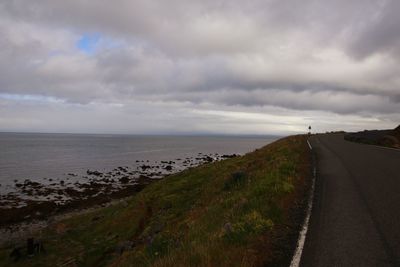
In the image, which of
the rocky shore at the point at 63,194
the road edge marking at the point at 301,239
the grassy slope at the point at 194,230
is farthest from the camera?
the rocky shore at the point at 63,194

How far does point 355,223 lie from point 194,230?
399 centimetres

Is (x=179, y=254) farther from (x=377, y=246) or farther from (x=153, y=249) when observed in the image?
(x=377, y=246)

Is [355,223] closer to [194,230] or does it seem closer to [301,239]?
[301,239]

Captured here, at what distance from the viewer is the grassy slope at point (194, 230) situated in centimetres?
706

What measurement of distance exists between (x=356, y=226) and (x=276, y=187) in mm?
4120

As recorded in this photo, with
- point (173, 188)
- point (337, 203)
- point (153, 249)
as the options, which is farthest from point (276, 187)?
point (173, 188)

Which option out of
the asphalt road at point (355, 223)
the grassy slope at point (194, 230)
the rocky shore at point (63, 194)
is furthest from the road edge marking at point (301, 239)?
the rocky shore at point (63, 194)

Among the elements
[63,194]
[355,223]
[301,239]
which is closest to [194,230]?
[301,239]

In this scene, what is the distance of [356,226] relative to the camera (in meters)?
8.07

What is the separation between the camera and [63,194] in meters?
40.2

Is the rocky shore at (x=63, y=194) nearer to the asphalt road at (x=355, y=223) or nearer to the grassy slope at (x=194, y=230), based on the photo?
the grassy slope at (x=194, y=230)

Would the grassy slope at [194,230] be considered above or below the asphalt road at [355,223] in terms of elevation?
below

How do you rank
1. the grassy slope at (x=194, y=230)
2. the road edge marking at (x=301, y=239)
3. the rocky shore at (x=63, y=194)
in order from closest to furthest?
the road edge marking at (x=301, y=239), the grassy slope at (x=194, y=230), the rocky shore at (x=63, y=194)

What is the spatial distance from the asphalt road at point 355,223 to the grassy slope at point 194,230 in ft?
2.11
